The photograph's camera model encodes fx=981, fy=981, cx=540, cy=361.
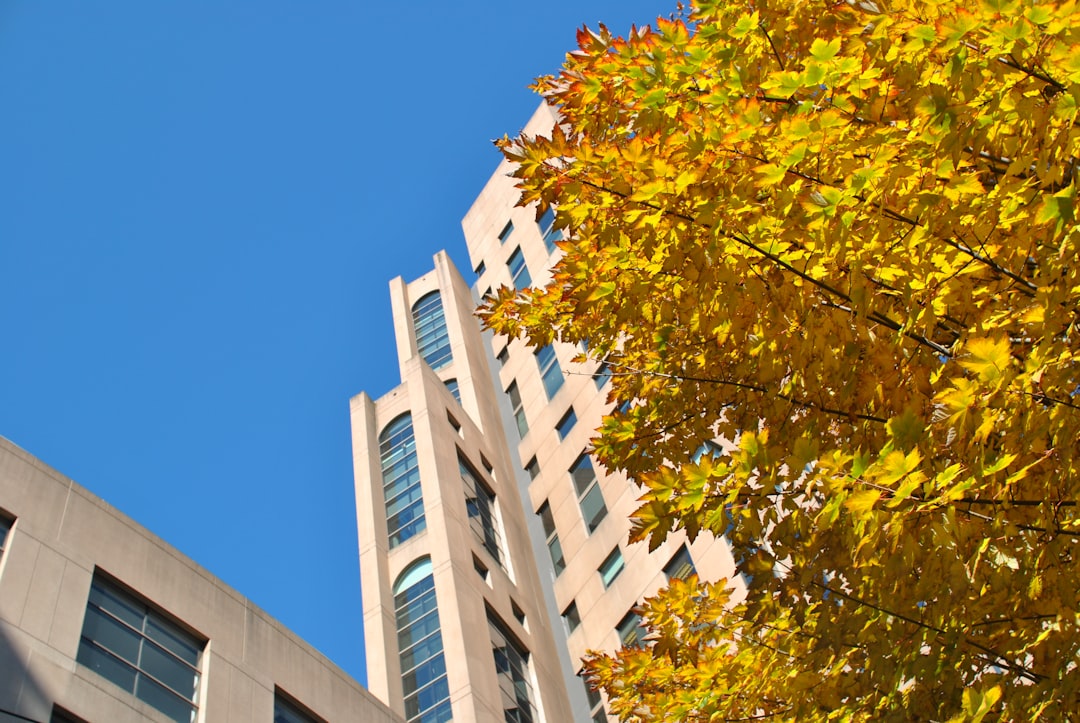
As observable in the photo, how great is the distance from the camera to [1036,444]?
14.8ft

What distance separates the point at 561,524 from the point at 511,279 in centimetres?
1198

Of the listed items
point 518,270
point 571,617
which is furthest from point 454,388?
point 571,617

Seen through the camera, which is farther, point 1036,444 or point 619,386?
point 619,386

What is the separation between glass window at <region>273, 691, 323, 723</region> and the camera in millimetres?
17375

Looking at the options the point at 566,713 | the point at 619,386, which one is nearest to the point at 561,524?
the point at 566,713

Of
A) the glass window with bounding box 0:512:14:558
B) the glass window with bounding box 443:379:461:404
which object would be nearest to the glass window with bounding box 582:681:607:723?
the glass window with bounding box 0:512:14:558

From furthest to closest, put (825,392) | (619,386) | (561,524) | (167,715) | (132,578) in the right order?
(561,524)
(132,578)
(167,715)
(619,386)
(825,392)

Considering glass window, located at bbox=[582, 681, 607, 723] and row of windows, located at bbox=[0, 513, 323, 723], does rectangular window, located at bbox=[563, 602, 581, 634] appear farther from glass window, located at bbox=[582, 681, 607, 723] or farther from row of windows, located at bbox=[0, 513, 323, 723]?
row of windows, located at bbox=[0, 513, 323, 723]

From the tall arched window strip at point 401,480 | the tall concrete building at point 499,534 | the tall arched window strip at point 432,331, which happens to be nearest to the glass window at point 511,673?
the tall concrete building at point 499,534

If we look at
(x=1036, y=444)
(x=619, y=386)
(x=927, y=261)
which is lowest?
(x=1036, y=444)

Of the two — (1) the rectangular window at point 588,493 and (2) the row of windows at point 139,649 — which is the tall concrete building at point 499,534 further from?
(2) the row of windows at point 139,649

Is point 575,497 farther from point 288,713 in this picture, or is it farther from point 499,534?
point 288,713

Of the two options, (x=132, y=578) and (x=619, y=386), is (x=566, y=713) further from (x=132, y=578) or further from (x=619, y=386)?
(x=619, y=386)

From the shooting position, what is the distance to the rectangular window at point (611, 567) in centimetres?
2486
